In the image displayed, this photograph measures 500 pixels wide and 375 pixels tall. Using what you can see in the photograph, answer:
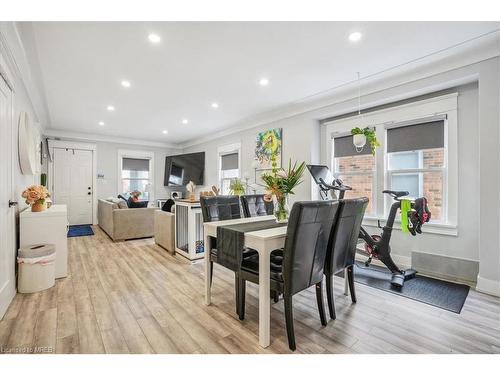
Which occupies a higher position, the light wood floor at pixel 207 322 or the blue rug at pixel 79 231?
the blue rug at pixel 79 231

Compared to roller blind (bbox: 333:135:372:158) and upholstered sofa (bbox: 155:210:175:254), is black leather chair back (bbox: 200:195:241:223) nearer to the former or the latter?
upholstered sofa (bbox: 155:210:175:254)

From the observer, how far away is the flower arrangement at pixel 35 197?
2820 mm

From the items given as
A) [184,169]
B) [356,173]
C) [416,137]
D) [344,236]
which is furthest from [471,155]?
[184,169]

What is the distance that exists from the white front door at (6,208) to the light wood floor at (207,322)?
0.58 feet

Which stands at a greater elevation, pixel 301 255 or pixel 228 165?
pixel 228 165

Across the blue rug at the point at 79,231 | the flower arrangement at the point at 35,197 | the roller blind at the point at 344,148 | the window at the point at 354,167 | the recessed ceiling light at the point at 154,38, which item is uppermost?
the recessed ceiling light at the point at 154,38

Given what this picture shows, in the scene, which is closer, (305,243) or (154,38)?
(305,243)

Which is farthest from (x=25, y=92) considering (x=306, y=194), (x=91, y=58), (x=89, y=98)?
(x=306, y=194)

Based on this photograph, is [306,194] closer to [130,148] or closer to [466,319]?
[466,319]

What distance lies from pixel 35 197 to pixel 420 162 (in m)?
4.95

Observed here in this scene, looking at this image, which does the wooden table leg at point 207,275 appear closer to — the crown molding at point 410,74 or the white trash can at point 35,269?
the white trash can at point 35,269

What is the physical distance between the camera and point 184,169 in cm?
773

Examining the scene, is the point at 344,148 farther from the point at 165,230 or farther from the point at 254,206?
the point at 165,230

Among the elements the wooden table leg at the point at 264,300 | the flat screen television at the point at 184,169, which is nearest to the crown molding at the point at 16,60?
the wooden table leg at the point at 264,300
